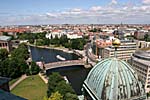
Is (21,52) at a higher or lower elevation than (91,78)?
lower

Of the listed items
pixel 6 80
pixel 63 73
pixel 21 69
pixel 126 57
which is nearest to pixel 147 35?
pixel 126 57

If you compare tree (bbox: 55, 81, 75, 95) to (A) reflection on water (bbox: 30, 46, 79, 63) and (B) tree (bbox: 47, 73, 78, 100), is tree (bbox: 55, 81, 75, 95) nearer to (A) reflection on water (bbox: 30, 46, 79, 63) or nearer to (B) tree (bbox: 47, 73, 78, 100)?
(B) tree (bbox: 47, 73, 78, 100)

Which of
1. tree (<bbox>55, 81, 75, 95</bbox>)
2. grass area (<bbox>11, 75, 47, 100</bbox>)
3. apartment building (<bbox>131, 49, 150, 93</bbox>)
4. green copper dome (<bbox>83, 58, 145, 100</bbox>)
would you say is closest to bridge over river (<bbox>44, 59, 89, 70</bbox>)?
grass area (<bbox>11, 75, 47, 100</bbox>)

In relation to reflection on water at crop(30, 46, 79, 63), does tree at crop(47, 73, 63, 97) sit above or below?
above

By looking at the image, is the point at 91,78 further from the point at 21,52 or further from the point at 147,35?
the point at 147,35

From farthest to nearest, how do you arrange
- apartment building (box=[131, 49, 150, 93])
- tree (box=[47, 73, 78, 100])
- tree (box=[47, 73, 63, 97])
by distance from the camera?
apartment building (box=[131, 49, 150, 93]) < tree (box=[47, 73, 63, 97]) < tree (box=[47, 73, 78, 100])

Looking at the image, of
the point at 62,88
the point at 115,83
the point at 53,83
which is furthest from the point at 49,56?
the point at 115,83
